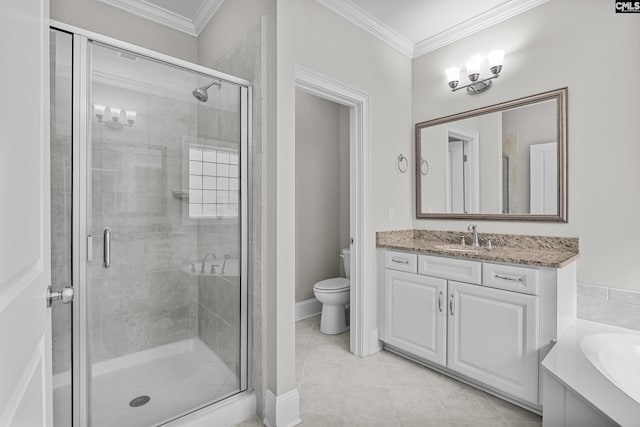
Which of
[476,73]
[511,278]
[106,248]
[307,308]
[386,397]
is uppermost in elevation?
[476,73]

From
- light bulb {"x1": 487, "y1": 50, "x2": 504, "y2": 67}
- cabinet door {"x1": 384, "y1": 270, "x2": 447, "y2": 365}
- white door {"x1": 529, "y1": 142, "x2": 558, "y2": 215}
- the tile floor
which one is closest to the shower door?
the tile floor

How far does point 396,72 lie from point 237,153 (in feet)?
5.72

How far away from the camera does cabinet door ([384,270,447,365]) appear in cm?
212

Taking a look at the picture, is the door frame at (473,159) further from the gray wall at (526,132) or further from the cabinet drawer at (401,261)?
the cabinet drawer at (401,261)

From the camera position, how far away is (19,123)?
55cm

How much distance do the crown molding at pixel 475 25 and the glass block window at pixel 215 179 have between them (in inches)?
82.0

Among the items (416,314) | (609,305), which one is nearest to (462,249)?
(416,314)

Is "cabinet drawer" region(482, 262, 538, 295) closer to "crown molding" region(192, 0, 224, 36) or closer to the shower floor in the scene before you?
the shower floor

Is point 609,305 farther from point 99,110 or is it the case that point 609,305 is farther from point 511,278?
point 99,110

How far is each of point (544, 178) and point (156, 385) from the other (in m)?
2.73

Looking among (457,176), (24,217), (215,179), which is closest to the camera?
(24,217)

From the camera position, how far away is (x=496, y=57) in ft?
7.52

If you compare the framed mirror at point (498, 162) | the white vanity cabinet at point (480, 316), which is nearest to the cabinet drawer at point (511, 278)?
the white vanity cabinet at point (480, 316)

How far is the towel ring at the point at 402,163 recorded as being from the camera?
2.75 metres
